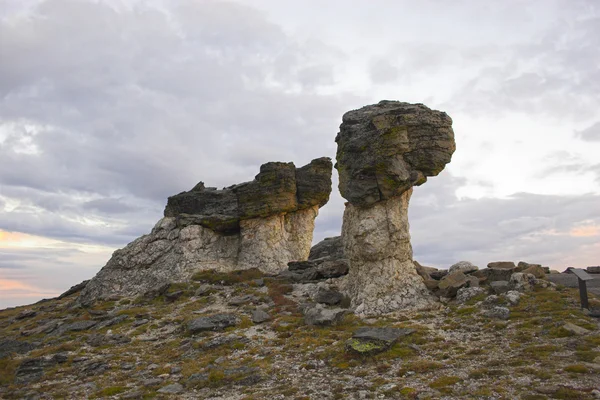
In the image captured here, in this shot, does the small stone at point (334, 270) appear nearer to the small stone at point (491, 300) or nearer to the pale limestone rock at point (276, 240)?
the pale limestone rock at point (276, 240)

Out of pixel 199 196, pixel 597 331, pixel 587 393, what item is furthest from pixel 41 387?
pixel 199 196

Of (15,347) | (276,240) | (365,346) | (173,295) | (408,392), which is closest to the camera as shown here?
(408,392)

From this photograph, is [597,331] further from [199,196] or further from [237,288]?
[199,196]

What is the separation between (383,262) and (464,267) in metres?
10.7

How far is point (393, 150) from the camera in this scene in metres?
32.5

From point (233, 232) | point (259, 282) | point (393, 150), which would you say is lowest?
point (259, 282)

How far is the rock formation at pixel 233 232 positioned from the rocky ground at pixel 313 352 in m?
11.4

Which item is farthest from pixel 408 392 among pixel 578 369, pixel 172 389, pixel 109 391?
pixel 109 391

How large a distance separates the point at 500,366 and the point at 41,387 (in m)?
23.4

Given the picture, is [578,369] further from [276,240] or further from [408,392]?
[276,240]

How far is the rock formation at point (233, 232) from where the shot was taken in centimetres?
5019

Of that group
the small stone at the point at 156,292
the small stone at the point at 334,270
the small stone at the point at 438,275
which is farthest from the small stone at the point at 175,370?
the small stone at the point at 438,275

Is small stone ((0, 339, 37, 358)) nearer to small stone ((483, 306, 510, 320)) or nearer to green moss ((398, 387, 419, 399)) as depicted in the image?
green moss ((398, 387, 419, 399))

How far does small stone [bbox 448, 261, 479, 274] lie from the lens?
1476 inches
